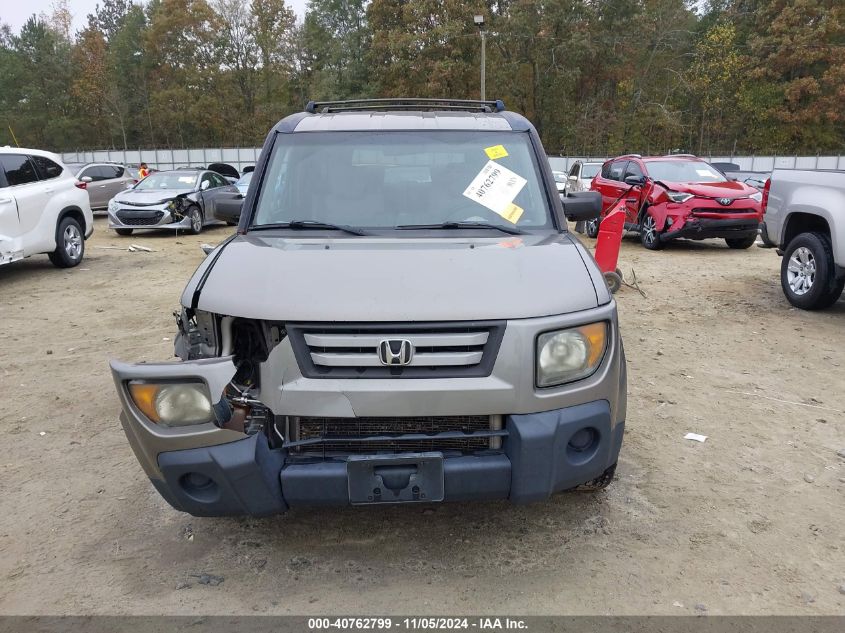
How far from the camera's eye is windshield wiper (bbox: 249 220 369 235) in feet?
11.5

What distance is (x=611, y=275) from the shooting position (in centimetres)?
781

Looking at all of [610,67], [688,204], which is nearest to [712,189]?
[688,204]

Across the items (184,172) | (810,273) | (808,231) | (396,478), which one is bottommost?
(810,273)

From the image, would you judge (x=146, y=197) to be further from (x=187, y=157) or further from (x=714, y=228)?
(x=187, y=157)

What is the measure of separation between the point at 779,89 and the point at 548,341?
5123 centimetres

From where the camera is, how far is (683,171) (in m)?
12.7

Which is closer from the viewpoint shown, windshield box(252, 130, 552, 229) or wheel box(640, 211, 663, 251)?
windshield box(252, 130, 552, 229)

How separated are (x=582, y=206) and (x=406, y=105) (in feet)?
4.85

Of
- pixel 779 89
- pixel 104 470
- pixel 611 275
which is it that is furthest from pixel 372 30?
pixel 104 470

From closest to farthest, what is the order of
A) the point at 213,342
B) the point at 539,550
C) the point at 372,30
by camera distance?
the point at 213,342 < the point at 539,550 < the point at 372,30

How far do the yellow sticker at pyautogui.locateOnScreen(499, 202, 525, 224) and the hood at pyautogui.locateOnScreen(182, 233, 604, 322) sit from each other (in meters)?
0.39

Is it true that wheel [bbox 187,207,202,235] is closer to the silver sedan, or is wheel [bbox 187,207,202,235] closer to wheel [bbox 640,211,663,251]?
the silver sedan

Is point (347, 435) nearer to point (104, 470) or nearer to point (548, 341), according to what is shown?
point (548, 341)

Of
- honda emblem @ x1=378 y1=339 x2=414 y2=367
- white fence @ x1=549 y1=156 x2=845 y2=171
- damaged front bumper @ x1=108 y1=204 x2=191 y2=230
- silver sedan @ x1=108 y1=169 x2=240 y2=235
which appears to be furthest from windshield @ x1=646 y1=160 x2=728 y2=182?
white fence @ x1=549 y1=156 x2=845 y2=171
